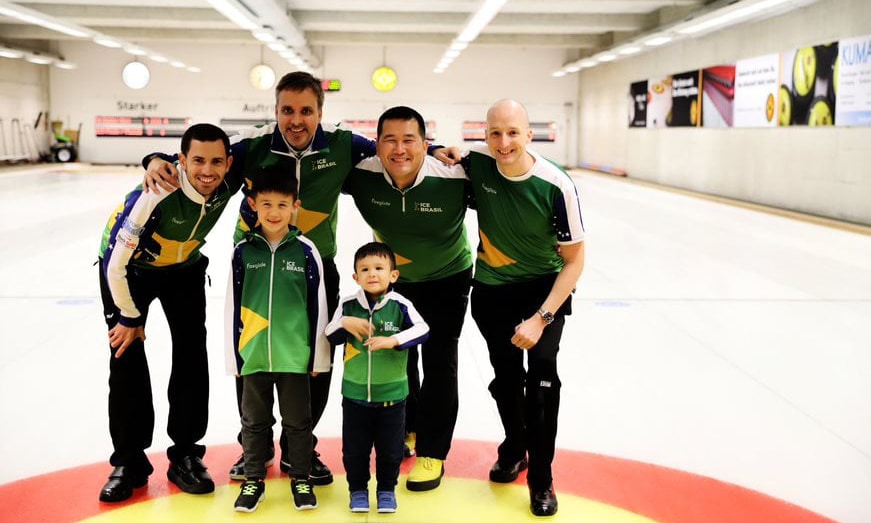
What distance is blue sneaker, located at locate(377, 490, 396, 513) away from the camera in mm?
2772

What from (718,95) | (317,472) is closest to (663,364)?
(317,472)

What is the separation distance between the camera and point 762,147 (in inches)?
571

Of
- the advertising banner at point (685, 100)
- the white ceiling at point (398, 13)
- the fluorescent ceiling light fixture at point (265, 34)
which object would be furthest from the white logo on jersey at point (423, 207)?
the advertising banner at point (685, 100)

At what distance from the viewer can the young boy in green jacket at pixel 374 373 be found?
2773mm

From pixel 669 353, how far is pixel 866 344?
1369 millimetres

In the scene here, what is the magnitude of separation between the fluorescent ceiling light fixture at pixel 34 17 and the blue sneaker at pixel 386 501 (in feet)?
43.0

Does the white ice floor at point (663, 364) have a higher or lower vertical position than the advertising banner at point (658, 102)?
lower

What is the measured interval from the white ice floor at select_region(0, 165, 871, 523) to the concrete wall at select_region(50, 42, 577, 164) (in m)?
17.2

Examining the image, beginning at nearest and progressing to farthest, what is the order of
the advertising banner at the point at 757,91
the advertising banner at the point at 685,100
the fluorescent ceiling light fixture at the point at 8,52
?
the advertising banner at the point at 757,91 < the advertising banner at the point at 685,100 < the fluorescent ceiling light fixture at the point at 8,52

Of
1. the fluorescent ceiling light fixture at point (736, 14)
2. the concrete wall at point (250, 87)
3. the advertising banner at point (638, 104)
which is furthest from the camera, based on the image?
the concrete wall at point (250, 87)

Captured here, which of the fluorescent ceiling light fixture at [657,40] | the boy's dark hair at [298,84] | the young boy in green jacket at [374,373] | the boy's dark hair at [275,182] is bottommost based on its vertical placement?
the young boy in green jacket at [374,373]

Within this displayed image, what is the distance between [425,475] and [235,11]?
1059 centimetres

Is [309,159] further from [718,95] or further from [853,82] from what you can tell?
[718,95]

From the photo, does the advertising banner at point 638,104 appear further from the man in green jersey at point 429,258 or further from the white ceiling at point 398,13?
the man in green jersey at point 429,258
